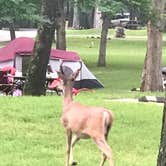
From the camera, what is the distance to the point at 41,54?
15.1 meters

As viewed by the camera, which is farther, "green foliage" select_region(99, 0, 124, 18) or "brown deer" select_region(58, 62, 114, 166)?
"green foliage" select_region(99, 0, 124, 18)

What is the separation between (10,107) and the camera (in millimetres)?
10898

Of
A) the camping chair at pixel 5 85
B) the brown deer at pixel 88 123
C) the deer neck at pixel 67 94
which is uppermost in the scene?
the deer neck at pixel 67 94

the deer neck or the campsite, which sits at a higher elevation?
the deer neck

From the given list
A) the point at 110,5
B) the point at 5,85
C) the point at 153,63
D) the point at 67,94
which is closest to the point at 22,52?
the point at 153,63

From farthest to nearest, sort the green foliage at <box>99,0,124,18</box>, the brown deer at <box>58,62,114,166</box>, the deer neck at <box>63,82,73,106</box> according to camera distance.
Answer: the green foliage at <box>99,0,124,18</box> → the deer neck at <box>63,82,73,106</box> → the brown deer at <box>58,62,114,166</box>

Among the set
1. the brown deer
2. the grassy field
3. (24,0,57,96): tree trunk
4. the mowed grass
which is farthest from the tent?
the brown deer

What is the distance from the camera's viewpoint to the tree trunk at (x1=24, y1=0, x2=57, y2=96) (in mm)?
14594

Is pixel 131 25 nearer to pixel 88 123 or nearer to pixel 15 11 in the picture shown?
pixel 15 11

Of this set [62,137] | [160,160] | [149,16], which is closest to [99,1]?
[149,16]

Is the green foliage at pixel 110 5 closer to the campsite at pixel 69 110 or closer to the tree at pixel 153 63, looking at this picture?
the campsite at pixel 69 110

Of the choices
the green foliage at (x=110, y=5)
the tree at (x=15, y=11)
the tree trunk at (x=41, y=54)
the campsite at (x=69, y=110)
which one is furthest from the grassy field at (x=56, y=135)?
the green foliage at (x=110, y=5)

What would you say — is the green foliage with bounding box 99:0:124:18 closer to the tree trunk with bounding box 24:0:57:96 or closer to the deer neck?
the tree trunk with bounding box 24:0:57:96

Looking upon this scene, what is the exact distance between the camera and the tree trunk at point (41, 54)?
14594 millimetres
